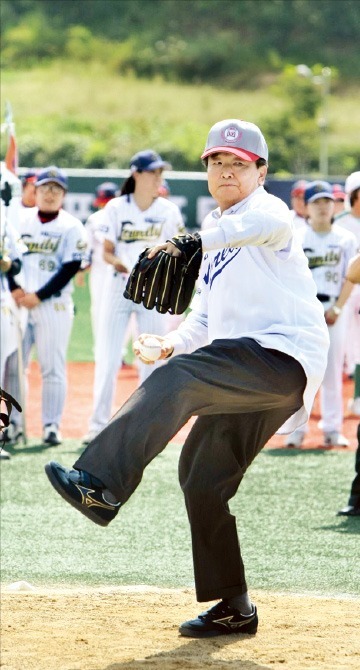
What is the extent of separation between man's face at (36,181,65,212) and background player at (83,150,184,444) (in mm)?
436

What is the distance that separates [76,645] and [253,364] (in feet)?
4.34

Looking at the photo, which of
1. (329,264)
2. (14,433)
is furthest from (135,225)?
(14,433)

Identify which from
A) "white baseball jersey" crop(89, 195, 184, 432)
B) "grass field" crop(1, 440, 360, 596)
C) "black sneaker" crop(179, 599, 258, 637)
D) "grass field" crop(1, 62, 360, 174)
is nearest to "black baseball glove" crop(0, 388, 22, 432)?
"black sneaker" crop(179, 599, 258, 637)

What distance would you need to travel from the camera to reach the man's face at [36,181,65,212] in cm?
995

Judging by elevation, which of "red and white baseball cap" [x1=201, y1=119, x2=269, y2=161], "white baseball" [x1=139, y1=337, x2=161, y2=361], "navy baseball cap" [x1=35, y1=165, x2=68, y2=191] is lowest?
"white baseball" [x1=139, y1=337, x2=161, y2=361]

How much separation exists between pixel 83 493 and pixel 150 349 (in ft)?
2.29

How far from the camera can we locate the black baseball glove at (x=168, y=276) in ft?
13.6

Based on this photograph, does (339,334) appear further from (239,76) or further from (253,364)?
(239,76)

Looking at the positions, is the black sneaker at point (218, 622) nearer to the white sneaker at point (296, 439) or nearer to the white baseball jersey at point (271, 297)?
the white baseball jersey at point (271, 297)

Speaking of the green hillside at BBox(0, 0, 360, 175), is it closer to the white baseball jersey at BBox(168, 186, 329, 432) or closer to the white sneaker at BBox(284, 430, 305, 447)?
the white sneaker at BBox(284, 430, 305, 447)

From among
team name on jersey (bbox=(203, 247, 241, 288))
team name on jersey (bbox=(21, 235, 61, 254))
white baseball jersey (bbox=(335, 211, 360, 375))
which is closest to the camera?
team name on jersey (bbox=(203, 247, 241, 288))

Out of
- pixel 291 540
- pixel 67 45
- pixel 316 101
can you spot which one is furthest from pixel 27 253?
pixel 67 45

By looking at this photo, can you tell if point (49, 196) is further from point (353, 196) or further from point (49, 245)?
point (353, 196)

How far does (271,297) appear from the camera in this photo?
4.45 m
